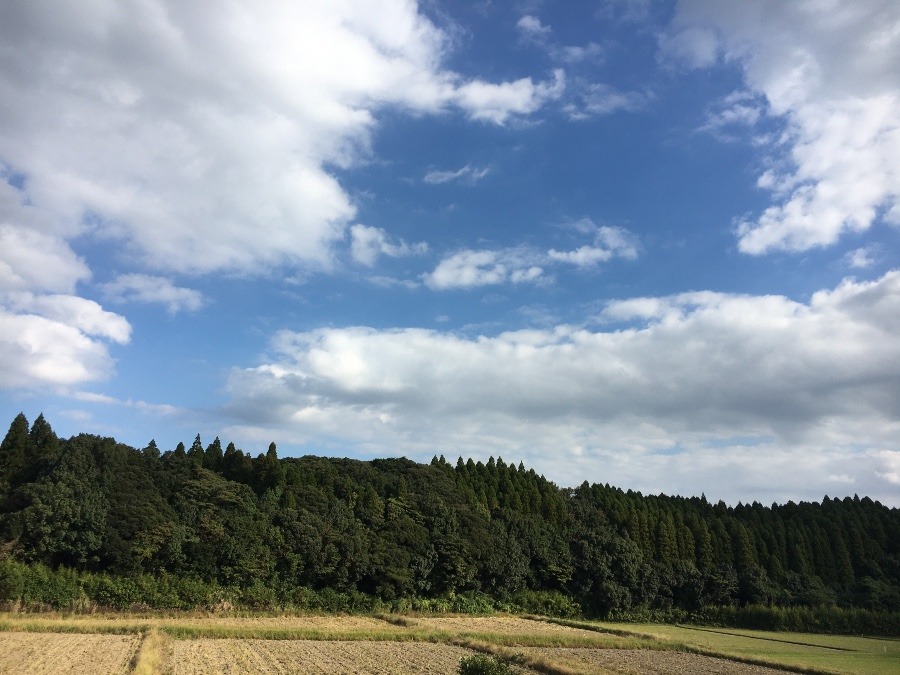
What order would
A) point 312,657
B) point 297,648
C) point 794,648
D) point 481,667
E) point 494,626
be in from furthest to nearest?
point 494,626
point 794,648
point 297,648
point 312,657
point 481,667

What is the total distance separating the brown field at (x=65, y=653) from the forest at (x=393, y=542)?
11.3 meters

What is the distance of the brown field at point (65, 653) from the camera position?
20797 millimetres

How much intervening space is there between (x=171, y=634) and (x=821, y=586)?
62247mm

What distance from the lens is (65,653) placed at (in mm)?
24203

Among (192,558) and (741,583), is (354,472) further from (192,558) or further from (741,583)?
(741,583)

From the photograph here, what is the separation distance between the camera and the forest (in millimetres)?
42188

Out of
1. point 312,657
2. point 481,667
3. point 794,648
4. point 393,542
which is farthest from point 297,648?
point 794,648

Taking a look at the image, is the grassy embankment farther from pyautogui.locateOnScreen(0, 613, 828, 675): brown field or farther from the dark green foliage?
the dark green foliage

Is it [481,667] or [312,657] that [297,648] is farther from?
[481,667]

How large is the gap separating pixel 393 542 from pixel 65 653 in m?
32.0

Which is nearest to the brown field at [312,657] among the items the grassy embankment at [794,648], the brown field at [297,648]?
the brown field at [297,648]

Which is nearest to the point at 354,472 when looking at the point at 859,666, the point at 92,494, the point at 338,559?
the point at 338,559

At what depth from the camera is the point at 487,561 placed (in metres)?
56.9

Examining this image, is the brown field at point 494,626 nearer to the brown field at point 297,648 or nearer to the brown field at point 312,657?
the brown field at point 297,648
